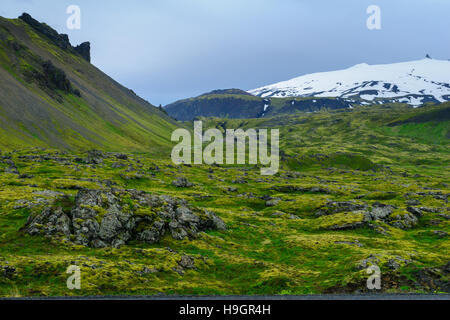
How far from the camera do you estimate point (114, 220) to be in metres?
39.6

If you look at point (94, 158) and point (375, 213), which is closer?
point (375, 213)

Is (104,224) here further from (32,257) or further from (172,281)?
(172,281)

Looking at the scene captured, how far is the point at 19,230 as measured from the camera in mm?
36281

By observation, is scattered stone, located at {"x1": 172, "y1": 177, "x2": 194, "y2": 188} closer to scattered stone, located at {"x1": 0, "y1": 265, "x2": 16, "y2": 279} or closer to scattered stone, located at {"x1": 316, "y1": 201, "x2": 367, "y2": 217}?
scattered stone, located at {"x1": 316, "y1": 201, "x2": 367, "y2": 217}

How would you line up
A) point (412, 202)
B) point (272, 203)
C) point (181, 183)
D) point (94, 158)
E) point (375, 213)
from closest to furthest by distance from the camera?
1. point (375, 213)
2. point (412, 202)
3. point (272, 203)
4. point (181, 183)
5. point (94, 158)

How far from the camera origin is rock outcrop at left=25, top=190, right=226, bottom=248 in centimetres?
3653

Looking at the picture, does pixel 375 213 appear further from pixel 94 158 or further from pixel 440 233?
pixel 94 158

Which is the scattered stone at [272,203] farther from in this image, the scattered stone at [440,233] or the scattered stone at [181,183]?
the scattered stone at [440,233]

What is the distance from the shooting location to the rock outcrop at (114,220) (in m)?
36.5

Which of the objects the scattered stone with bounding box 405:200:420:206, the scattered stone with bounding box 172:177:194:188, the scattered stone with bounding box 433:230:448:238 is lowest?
the scattered stone with bounding box 433:230:448:238

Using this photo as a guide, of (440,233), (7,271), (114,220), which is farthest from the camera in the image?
(440,233)

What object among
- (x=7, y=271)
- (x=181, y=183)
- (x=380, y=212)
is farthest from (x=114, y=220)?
(x=181, y=183)

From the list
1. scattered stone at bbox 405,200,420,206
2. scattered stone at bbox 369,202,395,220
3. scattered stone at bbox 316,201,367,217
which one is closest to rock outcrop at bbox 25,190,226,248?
scattered stone at bbox 316,201,367,217

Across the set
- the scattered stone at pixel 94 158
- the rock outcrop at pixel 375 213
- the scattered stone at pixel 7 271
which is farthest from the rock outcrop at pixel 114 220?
the scattered stone at pixel 94 158
